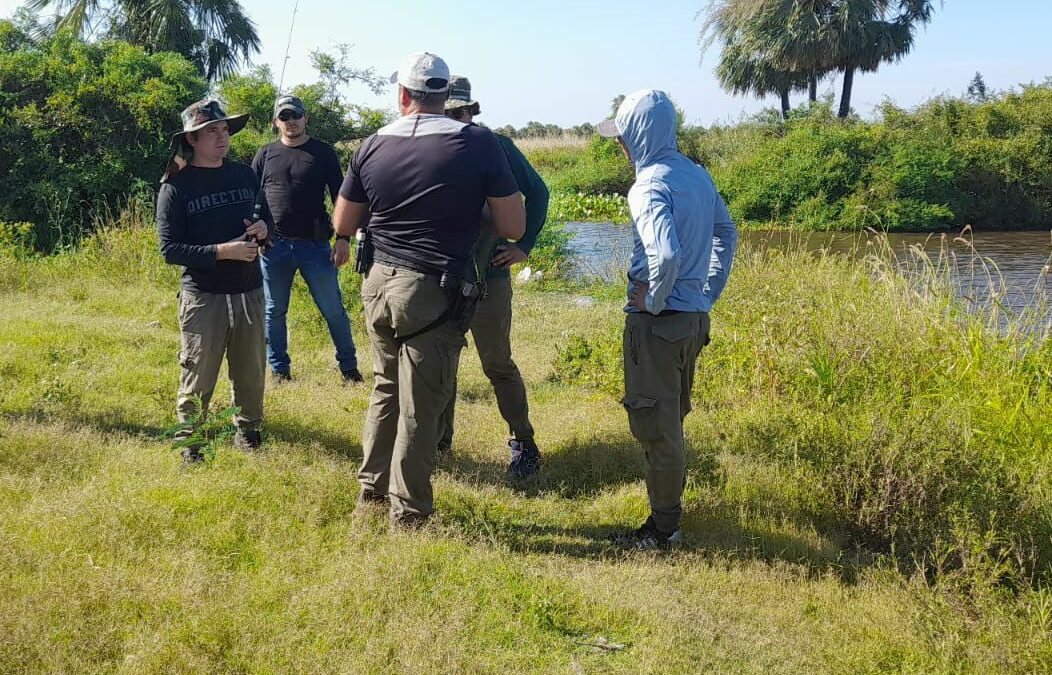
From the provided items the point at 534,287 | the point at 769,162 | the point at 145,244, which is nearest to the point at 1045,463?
the point at 534,287

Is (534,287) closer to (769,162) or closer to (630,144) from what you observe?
(630,144)

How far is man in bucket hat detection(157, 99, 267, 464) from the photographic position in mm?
3932

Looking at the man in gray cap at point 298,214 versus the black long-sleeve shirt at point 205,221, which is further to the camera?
the man in gray cap at point 298,214

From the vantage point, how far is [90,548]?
2.99 m

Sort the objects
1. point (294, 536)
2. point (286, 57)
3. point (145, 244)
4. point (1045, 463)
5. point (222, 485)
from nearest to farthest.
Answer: point (294, 536)
point (222, 485)
point (1045, 463)
point (286, 57)
point (145, 244)

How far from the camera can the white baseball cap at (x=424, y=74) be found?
3203 millimetres

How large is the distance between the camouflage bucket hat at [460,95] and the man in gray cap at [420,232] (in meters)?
0.65

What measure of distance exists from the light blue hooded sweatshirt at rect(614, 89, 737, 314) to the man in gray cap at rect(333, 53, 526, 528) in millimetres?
520

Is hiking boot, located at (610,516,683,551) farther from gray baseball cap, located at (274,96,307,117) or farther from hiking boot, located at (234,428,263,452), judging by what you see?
gray baseball cap, located at (274,96,307,117)

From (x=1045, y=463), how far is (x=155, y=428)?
4.91 meters

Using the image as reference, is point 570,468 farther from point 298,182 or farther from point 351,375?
point 298,182

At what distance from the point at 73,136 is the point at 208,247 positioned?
10.3 metres

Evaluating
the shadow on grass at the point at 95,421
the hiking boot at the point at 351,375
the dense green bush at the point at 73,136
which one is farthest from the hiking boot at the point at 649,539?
the dense green bush at the point at 73,136

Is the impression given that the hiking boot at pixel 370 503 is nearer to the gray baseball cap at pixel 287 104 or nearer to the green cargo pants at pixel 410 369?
the green cargo pants at pixel 410 369
